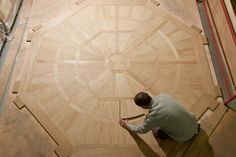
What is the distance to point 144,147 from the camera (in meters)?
3.41

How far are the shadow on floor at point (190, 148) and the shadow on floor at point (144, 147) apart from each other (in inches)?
5.5

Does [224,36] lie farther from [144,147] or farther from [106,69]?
[144,147]

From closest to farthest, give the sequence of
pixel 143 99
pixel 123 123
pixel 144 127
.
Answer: pixel 143 99 → pixel 144 127 → pixel 123 123

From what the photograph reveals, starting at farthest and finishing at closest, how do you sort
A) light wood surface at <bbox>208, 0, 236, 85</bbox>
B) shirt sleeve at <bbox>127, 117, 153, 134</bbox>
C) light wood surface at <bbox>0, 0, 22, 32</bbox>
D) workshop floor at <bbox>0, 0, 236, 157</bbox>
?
light wood surface at <bbox>0, 0, 22, 32</bbox>, light wood surface at <bbox>208, 0, 236, 85</bbox>, workshop floor at <bbox>0, 0, 236, 157</bbox>, shirt sleeve at <bbox>127, 117, 153, 134</bbox>

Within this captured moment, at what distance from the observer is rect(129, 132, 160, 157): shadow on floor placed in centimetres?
336

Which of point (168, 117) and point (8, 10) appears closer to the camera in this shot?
point (168, 117)

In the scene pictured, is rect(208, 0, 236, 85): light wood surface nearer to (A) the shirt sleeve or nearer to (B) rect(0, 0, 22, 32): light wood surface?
(A) the shirt sleeve

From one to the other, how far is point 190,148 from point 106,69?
5.39ft

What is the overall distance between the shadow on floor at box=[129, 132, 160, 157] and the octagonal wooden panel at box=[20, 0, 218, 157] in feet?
0.19

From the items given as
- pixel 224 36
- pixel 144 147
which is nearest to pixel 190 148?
pixel 144 147

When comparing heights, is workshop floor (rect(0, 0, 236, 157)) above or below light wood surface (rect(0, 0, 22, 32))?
below

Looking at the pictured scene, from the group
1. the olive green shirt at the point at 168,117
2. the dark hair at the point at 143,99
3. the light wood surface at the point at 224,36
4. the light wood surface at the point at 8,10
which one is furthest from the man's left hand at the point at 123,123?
the light wood surface at the point at 8,10

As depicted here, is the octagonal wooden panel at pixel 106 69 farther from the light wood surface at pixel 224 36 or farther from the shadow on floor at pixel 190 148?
the light wood surface at pixel 224 36

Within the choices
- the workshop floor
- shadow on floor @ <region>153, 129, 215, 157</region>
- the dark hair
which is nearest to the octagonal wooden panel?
the workshop floor
